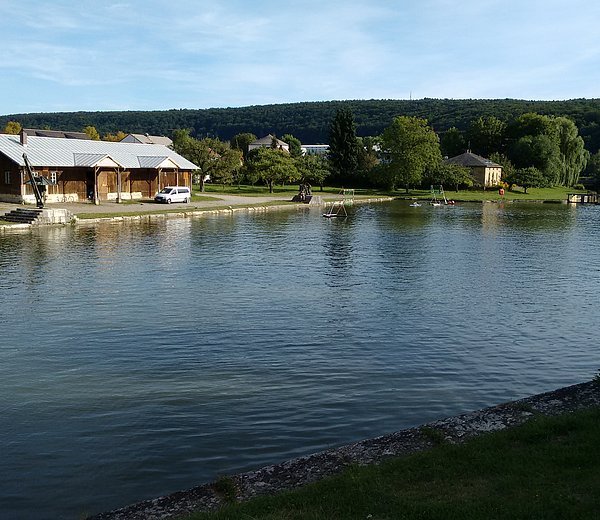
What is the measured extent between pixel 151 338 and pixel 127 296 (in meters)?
4.96

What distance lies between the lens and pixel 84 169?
2041 inches

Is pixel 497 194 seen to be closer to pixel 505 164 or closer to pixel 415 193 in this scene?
pixel 415 193

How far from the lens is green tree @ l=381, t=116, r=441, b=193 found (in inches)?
3105

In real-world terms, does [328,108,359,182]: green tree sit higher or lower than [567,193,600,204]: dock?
higher

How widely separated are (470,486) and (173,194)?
5273 centimetres

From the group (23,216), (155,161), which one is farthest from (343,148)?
(23,216)

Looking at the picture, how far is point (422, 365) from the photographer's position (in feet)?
43.7

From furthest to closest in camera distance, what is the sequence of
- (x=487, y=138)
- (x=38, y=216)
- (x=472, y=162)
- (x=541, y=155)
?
(x=487, y=138)
(x=541, y=155)
(x=472, y=162)
(x=38, y=216)

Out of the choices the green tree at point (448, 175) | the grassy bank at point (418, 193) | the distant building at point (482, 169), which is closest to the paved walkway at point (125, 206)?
the grassy bank at point (418, 193)

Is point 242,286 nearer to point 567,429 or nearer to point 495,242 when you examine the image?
point 567,429

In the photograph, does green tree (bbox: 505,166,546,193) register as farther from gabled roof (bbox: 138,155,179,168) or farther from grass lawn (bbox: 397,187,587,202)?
gabled roof (bbox: 138,155,179,168)

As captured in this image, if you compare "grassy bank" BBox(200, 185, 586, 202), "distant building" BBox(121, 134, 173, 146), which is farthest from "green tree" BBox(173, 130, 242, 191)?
"distant building" BBox(121, 134, 173, 146)

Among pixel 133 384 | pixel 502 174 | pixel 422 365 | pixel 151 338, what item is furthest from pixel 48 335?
pixel 502 174

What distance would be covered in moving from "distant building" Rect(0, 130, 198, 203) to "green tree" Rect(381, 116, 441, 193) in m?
29.4
